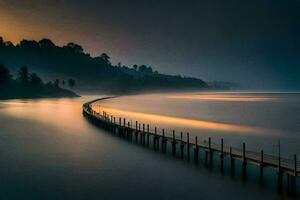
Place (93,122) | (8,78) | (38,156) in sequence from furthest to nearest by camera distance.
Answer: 1. (8,78)
2. (93,122)
3. (38,156)

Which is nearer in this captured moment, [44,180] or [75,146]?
[44,180]

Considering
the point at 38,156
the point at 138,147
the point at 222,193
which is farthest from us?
the point at 138,147

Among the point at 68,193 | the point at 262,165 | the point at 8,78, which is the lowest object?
the point at 68,193

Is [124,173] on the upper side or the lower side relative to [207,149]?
lower

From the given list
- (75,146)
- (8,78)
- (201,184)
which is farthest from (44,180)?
(8,78)

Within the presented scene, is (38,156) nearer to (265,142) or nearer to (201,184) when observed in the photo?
(201,184)

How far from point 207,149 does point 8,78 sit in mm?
174428

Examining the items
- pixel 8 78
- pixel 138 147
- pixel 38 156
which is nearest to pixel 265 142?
pixel 138 147

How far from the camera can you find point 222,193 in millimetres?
33438

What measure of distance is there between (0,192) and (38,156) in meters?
15.4

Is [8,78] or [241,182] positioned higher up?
[8,78]

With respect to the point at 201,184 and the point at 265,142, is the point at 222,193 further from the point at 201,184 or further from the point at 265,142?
the point at 265,142

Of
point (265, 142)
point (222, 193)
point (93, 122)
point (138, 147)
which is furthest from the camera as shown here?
point (93, 122)

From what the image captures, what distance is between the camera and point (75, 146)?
57469 millimetres
